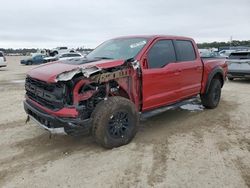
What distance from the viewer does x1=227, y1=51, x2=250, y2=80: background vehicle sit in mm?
13000

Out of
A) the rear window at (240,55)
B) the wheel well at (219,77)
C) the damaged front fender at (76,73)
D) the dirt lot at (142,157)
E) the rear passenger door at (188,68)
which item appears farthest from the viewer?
the rear window at (240,55)

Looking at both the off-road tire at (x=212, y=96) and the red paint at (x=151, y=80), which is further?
the off-road tire at (x=212, y=96)


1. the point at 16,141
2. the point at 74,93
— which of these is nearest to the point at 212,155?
the point at 74,93

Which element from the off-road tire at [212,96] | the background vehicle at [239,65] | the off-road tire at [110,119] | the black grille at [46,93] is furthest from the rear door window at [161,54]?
Answer: the background vehicle at [239,65]

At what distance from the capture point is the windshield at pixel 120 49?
550 centimetres

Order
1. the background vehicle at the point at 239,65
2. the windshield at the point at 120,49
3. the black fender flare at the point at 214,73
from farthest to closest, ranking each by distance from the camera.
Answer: the background vehicle at the point at 239,65, the black fender flare at the point at 214,73, the windshield at the point at 120,49

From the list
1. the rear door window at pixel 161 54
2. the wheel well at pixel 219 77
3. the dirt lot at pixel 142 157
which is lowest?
the dirt lot at pixel 142 157

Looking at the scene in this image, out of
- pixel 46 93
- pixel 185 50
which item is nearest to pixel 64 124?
pixel 46 93

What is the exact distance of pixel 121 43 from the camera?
602 centimetres

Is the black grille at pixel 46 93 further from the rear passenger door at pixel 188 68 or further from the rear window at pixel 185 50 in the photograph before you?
the rear window at pixel 185 50

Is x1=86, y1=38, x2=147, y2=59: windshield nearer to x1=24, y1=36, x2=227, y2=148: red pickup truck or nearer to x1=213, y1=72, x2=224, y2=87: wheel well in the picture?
x1=24, y1=36, x2=227, y2=148: red pickup truck

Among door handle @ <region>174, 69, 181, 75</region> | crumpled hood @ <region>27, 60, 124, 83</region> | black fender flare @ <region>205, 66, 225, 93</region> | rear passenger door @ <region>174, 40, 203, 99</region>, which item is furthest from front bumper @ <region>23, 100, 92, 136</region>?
black fender flare @ <region>205, 66, 225, 93</region>

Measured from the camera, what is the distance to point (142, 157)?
457 cm

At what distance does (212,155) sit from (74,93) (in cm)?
237
